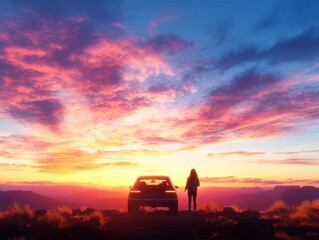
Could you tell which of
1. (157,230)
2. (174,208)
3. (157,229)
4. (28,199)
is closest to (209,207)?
(174,208)

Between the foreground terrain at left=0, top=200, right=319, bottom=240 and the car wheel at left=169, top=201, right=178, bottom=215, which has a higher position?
the car wheel at left=169, top=201, right=178, bottom=215

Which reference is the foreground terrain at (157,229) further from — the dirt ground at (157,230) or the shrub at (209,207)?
the shrub at (209,207)

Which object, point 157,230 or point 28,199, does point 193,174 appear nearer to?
point 157,230

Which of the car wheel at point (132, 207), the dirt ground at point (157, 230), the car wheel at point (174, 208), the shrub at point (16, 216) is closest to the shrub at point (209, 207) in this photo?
the car wheel at point (174, 208)

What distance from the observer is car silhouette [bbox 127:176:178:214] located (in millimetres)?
18750

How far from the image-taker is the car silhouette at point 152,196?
1875 cm

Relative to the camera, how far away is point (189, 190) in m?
21.2

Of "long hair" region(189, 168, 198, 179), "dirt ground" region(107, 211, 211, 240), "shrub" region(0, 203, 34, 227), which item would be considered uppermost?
"long hair" region(189, 168, 198, 179)

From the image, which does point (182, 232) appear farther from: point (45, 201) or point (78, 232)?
point (45, 201)

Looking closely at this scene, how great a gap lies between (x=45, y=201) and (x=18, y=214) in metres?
146

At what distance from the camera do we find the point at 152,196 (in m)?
Answer: 18.8

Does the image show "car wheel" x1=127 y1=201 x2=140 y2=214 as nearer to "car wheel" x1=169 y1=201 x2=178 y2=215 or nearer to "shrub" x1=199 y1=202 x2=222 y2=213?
"car wheel" x1=169 y1=201 x2=178 y2=215

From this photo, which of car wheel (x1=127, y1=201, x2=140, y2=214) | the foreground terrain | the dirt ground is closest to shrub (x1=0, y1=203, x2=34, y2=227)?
the foreground terrain

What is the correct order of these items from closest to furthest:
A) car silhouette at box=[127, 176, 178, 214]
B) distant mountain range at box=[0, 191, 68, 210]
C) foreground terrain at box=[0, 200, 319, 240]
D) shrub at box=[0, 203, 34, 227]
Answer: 1. foreground terrain at box=[0, 200, 319, 240]
2. shrub at box=[0, 203, 34, 227]
3. car silhouette at box=[127, 176, 178, 214]
4. distant mountain range at box=[0, 191, 68, 210]
